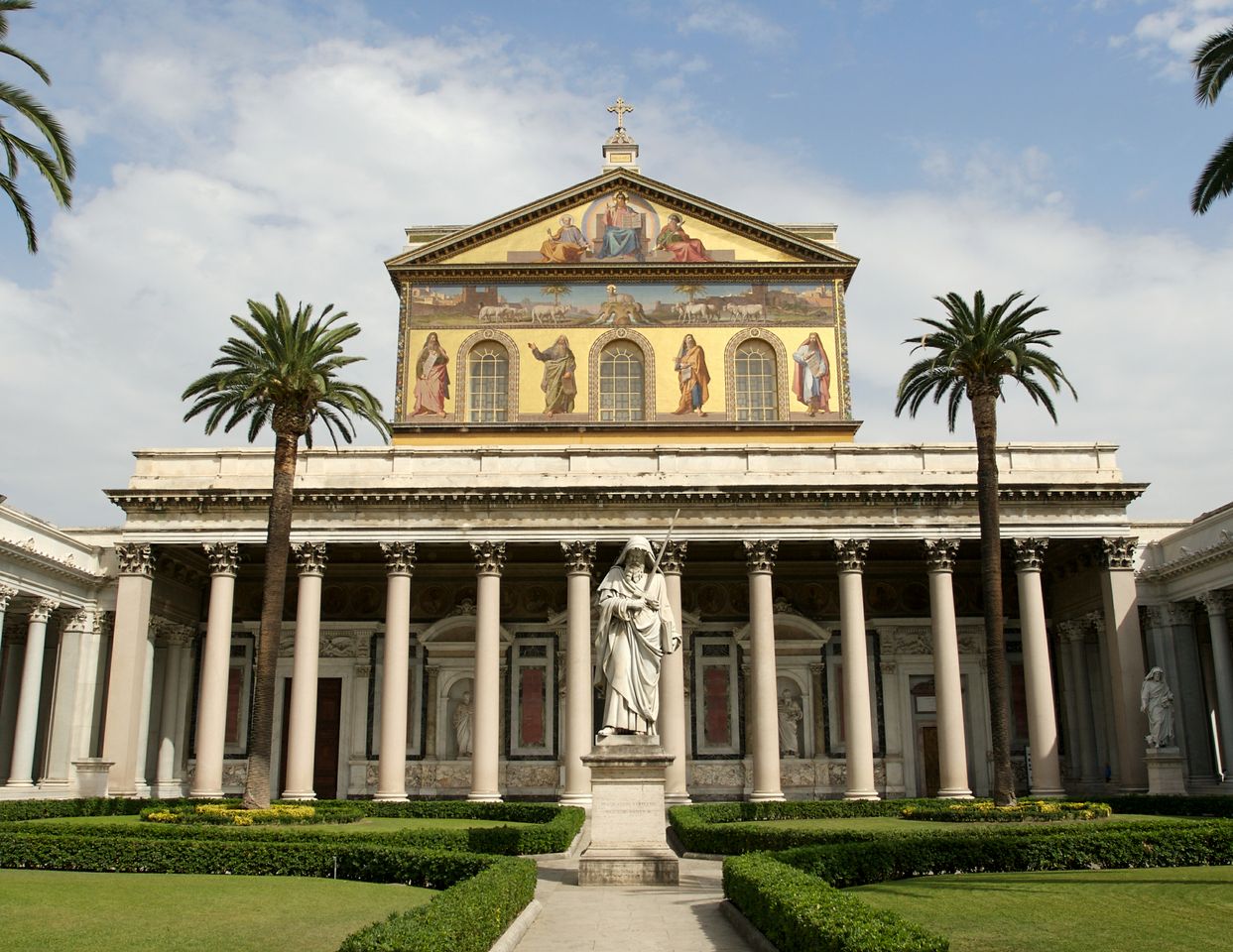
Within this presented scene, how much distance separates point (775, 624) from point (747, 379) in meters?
8.59

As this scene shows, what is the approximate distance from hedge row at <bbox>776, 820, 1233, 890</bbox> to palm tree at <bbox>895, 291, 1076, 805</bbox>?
978 centimetres

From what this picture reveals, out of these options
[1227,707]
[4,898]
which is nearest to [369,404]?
[4,898]

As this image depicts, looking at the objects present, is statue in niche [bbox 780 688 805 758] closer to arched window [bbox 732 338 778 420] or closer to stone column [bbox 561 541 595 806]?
stone column [bbox 561 541 595 806]

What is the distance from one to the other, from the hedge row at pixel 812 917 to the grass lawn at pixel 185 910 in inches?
171

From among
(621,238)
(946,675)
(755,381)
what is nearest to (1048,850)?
(946,675)

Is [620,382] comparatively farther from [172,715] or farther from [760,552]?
[172,715]

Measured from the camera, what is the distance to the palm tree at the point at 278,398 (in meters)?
29.4

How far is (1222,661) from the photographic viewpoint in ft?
111

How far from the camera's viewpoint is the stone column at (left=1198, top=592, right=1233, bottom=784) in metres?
33.7

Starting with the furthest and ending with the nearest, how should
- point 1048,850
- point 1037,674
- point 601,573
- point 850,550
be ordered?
1. point 601,573
2. point 850,550
3. point 1037,674
4. point 1048,850

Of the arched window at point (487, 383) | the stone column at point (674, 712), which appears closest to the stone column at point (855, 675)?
the stone column at point (674, 712)

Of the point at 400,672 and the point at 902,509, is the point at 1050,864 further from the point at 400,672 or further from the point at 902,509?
the point at 400,672

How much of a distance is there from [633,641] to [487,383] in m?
23.8

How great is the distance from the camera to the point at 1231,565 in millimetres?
33000
